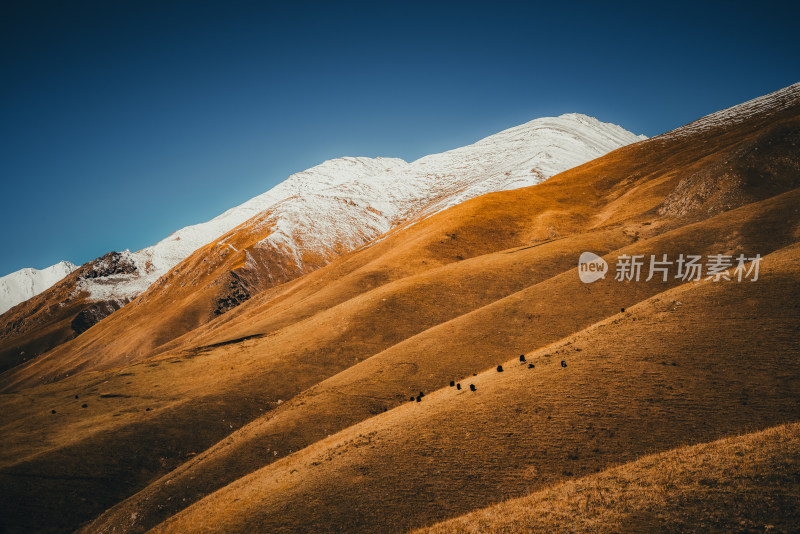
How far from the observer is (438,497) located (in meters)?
19.6

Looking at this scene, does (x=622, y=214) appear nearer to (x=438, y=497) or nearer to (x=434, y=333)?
(x=434, y=333)

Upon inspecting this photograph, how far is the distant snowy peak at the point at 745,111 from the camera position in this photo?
150375 millimetres

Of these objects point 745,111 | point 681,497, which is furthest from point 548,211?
point 745,111

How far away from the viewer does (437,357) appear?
141ft

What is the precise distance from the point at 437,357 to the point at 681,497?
96.4ft

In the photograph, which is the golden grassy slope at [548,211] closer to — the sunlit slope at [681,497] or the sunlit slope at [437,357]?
the sunlit slope at [437,357]

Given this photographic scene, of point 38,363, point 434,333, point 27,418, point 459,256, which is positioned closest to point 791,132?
point 459,256

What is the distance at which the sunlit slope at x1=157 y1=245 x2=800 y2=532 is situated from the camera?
19391 mm

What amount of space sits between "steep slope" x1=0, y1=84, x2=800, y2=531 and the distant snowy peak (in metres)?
96.1

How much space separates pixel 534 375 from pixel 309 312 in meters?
56.4
